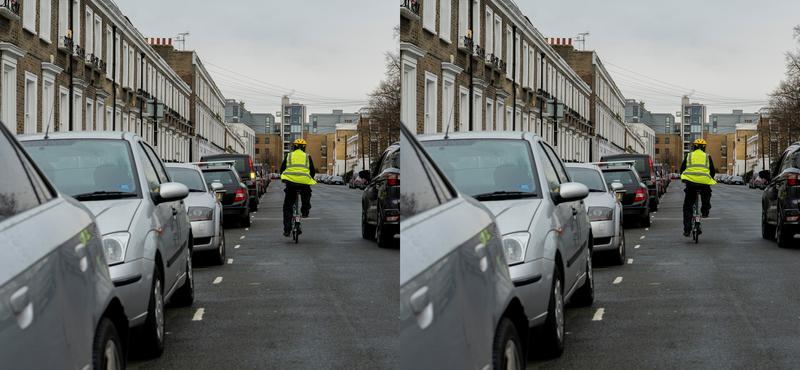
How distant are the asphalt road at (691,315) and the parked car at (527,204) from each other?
2.10 feet

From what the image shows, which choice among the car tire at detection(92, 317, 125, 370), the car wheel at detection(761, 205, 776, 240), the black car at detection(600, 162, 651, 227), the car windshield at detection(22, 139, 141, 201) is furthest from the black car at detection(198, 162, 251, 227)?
the car tire at detection(92, 317, 125, 370)

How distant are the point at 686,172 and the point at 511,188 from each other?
10918mm

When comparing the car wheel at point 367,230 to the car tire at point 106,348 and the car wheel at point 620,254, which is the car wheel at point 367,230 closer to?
the car wheel at point 620,254

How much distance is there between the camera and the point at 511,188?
4.16 m

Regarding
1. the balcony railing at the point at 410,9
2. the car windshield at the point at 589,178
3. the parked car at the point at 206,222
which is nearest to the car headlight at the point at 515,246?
the balcony railing at the point at 410,9

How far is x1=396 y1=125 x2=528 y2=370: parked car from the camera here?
2.34 m

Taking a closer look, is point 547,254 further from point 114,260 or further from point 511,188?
point 114,260

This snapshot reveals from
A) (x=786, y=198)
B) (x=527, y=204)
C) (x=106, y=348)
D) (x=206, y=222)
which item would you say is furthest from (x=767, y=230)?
(x=106, y=348)

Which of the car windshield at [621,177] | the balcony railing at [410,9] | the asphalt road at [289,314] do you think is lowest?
the asphalt road at [289,314]

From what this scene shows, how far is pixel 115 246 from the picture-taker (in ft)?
15.2

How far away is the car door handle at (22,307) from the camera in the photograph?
2.20 metres

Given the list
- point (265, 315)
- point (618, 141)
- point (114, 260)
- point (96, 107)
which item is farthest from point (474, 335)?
point (618, 141)

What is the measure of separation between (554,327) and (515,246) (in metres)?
1.19

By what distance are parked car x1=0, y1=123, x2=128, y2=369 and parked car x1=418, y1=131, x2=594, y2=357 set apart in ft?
4.03
